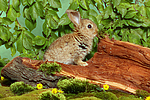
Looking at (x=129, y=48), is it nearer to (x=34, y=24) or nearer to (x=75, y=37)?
(x=75, y=37)

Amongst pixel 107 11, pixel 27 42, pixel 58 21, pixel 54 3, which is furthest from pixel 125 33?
pixel 27 42

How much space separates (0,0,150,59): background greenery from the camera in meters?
5.42

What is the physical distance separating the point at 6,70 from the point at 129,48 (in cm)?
274

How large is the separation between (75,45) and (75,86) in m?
1.12

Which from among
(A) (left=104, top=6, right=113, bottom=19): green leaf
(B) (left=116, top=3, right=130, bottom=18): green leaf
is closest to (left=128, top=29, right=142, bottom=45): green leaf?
(B) (left=116, top=3, right=130, bottom=18): green leaf

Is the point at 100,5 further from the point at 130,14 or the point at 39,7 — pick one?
the point at 39,7

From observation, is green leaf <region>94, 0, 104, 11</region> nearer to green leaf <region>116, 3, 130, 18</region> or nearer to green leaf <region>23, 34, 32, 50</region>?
green leaf <region>116, 3, 130, 18</region>

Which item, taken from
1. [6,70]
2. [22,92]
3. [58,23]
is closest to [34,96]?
[22,92]

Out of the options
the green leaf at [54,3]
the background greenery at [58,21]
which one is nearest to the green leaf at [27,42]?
the background greenery at [58,21]

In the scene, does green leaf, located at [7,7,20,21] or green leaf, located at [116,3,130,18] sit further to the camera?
green leaf, located at [7,7,20,21]

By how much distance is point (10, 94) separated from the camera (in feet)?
12.0

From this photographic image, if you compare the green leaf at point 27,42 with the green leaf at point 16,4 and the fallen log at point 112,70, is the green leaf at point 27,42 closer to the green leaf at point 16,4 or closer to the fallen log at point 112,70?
the green leaf at point 16,4

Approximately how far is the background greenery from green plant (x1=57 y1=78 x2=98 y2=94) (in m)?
2.01

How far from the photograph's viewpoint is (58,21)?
5.51 meters
